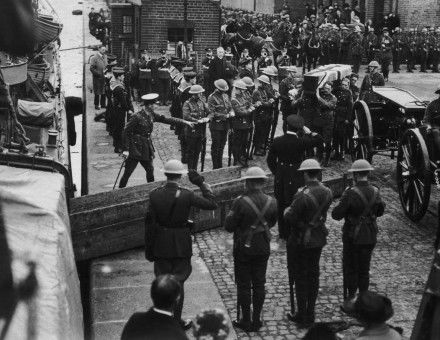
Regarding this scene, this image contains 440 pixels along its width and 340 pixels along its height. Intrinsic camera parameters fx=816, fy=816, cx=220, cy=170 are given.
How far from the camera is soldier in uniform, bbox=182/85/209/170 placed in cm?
1412

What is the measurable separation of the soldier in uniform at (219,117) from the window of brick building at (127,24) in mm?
13705

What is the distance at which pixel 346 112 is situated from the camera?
1506 cm

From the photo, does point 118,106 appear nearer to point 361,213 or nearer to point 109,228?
point 109,228

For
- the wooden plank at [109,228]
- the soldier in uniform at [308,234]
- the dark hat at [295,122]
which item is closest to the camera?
the soldier in uniform at [308,234]

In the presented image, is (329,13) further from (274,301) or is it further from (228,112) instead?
(274,301)

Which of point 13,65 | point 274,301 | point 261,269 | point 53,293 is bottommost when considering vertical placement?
point 274,301

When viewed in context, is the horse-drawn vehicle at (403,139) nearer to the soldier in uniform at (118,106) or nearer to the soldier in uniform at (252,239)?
the soldier in uniform at (252,239)

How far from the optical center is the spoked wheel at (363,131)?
44.3 feet

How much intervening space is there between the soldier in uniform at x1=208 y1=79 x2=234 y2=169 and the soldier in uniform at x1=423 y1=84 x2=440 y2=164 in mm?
4029

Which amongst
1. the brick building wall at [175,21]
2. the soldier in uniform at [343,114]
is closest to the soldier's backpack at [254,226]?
the soldier in uniform at [343,114]

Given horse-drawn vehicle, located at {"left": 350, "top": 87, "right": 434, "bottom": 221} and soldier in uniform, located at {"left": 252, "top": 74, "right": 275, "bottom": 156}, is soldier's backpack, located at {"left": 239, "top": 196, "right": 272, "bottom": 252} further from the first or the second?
soldier in uniform, located at {"left": 252, "top": 74, "right": 275, "bottom": 156}

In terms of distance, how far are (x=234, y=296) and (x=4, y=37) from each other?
5512 mm

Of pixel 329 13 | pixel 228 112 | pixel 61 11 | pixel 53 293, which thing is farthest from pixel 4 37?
pixel 61 11

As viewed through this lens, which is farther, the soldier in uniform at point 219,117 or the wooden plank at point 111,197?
the soldier in uniform at point 219,117
